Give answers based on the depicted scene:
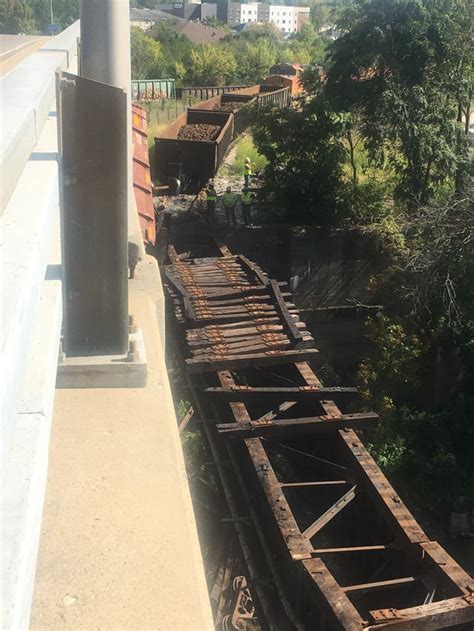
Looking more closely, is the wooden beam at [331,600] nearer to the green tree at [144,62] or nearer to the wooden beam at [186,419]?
the wooden beam at [186,419]

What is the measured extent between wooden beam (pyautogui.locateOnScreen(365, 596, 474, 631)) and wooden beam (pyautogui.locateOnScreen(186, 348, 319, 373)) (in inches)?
153

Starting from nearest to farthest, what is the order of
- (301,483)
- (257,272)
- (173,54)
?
(301,483)
(257,272)
(173,54)

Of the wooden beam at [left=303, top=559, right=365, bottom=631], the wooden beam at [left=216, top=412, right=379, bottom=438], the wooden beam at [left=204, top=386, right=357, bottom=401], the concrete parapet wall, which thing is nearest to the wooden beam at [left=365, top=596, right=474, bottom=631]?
the wooden beam at [left=303, top=559, right=365, bottom=631]

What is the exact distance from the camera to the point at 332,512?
735 centimetres

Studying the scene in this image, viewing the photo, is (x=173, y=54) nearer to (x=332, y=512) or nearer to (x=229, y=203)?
(x=229, y=203)

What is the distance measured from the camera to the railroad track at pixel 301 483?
6.39m

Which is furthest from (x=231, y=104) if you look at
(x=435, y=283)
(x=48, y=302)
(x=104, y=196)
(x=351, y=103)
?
(x=48, y=302)

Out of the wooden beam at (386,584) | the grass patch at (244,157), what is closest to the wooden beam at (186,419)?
the wooden beam at (386,584)

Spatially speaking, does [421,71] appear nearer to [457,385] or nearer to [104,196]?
[457,385]

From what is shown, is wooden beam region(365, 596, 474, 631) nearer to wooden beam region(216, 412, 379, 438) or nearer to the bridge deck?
wooden beam region(216, 412, 379, 438)

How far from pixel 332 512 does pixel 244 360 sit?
2531 millimetres

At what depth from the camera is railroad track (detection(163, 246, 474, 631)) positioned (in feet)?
21.0

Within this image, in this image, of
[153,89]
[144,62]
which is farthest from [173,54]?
[153,89]

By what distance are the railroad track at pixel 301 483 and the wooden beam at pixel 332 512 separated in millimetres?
14
